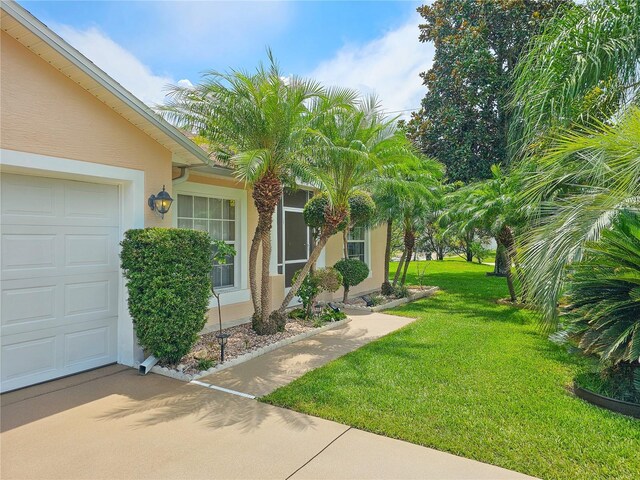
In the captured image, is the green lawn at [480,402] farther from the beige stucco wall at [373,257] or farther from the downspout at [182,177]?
the beige stucco wall at [373,257]

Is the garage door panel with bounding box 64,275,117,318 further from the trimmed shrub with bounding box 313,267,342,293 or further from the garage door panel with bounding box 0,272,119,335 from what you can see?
the trimmed shrub with bounding box 313,267,342,293

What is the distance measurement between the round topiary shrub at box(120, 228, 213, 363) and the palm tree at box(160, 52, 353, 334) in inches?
65.4

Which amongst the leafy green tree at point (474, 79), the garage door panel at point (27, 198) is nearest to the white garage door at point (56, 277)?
the garage door panel at point (27, 198)

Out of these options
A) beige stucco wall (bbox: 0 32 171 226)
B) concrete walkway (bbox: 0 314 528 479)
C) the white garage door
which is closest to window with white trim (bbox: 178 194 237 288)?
beige stucco wall (bbox: 0 32 171 226)

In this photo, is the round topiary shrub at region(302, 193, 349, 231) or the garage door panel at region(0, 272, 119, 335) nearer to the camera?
the garage door panel at region(0, 272, 119, 335)

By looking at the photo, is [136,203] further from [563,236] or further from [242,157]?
[563,236]

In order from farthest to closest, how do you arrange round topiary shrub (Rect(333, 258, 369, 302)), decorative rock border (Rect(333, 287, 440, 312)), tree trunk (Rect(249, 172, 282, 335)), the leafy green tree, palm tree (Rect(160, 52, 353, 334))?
the leafy green tree → round topiary shrub (Rect(333, 258, 369, 302)) → decorative rock border (Rect(333, 287, 440, 312)) → tree trunk (Rect(249, 172, 282, 335)) → palm tree (Rect(160, 52, 353, 334))

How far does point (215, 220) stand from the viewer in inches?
356

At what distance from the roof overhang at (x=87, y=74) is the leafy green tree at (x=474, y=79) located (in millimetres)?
15709

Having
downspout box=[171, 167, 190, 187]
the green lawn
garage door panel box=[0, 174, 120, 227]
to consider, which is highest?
downspout box=[171, 167, 190, 187]

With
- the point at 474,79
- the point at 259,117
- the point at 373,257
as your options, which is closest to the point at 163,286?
the point at 259,117

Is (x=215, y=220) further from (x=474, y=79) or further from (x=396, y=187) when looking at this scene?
(x=474, y=79)

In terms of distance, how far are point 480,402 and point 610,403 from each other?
5.29 feet

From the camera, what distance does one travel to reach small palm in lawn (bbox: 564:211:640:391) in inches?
185
